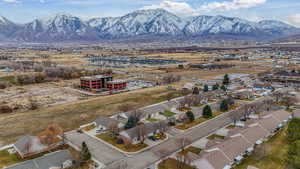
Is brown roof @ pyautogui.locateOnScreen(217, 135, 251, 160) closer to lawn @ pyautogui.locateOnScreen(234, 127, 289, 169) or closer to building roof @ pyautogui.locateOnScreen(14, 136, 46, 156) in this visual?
lawn @ pyautogui.locateOnScreen(234, 127, 289, 169)

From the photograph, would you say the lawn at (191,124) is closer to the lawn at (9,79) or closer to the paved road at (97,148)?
the paved road at (97,148)

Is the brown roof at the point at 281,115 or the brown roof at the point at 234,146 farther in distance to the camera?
the brown roof at the point at 281,115

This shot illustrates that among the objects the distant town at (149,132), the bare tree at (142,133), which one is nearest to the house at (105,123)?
the distant town at (149,132)

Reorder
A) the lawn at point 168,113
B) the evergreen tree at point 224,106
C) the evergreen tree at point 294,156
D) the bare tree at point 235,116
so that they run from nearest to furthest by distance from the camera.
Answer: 1. the evergreen tree at point 294,156
2. the bare tree at point 235,116
3. the lawn at point 168,113
4. the evergreen tree at point 224,106

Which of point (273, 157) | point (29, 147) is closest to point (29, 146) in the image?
point (29, 147)

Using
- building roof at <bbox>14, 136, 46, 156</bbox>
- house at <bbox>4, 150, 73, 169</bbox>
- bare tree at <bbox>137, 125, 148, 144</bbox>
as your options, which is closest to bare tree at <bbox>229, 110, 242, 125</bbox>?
bare tree at <bbox>137, 125, 148, 144</bbox>

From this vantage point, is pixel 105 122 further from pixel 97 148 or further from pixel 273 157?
pixel 273 157
